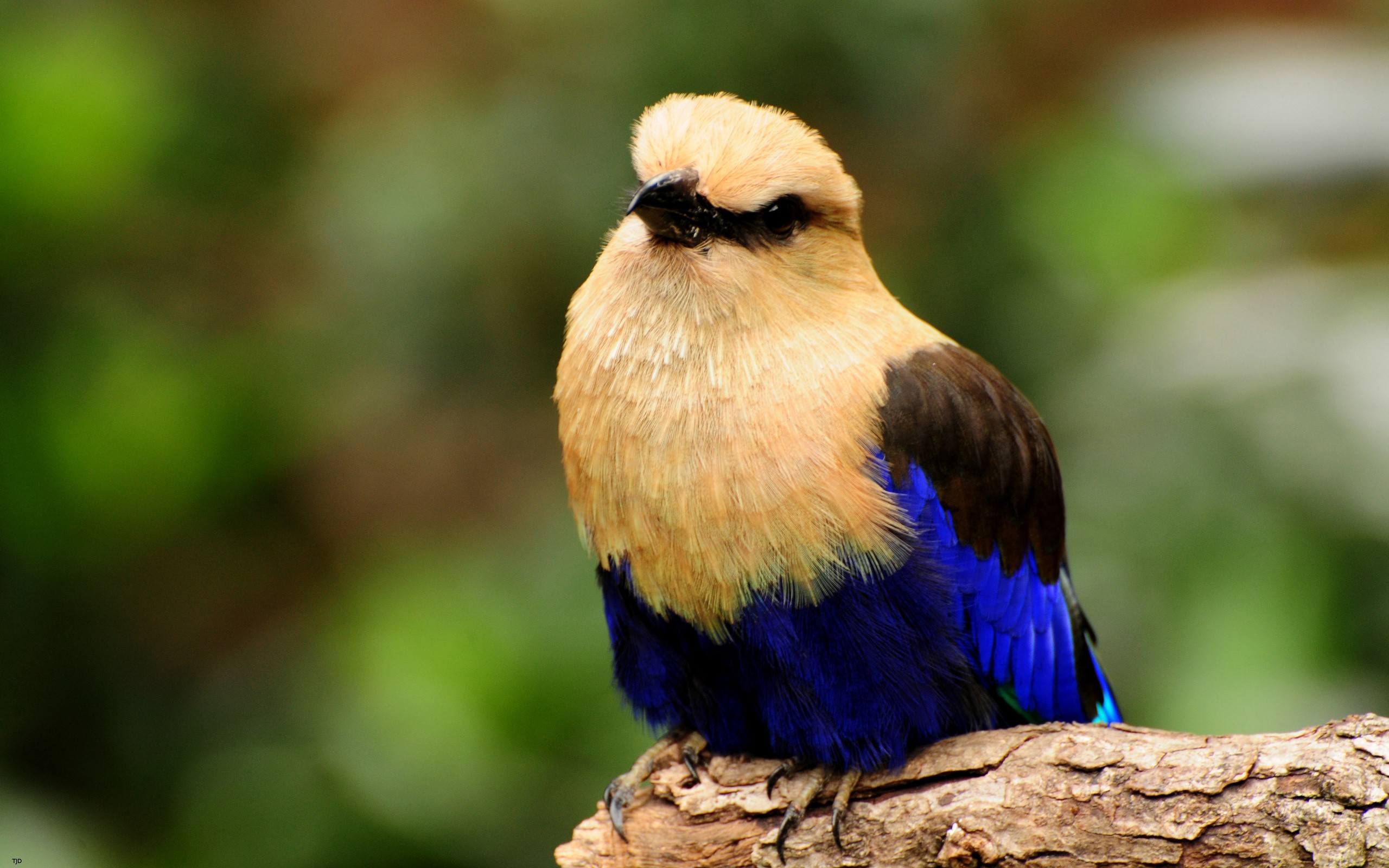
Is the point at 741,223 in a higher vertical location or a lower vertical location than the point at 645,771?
higher

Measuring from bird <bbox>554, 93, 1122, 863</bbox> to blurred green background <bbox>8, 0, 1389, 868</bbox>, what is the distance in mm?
1212

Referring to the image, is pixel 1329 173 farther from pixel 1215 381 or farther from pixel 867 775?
pixel 867 775

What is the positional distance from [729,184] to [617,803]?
1.45 meters

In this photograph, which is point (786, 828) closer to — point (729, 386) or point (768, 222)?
point (729, 386)

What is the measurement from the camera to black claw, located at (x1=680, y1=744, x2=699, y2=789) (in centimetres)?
315

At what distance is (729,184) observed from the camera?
3.01m

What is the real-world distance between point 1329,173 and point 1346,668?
6.29 ft

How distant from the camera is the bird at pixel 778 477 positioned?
9.45 feet

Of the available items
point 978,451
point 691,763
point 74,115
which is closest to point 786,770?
point 691,763

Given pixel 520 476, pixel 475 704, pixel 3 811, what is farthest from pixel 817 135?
pixel 520 476

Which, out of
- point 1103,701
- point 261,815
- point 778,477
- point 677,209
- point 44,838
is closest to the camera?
point 778,477

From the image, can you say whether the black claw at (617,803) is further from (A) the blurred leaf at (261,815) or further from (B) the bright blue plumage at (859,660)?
(A) the blurred leaf at (261,815)

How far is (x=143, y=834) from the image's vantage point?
4.48 metres

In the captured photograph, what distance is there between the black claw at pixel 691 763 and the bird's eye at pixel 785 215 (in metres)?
1.26
